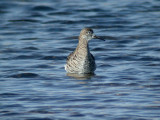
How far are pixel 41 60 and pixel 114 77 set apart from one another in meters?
3.29

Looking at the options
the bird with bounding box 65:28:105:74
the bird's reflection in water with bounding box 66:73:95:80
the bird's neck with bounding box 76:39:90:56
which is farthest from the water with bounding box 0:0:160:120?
the bird's neck with bounding box 76:39:90:56

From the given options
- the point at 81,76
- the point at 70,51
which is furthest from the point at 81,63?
the point at 70,51

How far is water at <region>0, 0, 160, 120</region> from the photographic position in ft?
35.5

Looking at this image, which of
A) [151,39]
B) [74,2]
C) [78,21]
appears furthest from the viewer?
[74,2]

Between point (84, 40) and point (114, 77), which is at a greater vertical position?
point (84, 40)

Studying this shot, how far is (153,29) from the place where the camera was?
68.0ft

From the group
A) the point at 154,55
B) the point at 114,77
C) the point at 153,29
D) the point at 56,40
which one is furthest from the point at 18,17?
the point at 114,77

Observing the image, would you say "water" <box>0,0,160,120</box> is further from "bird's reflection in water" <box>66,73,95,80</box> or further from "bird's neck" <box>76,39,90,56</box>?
"bird's neck" <box>76,39,90,56</box>

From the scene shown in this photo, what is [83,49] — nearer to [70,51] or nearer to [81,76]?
[81,76]

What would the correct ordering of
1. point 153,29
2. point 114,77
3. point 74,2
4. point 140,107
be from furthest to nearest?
1. point 74,2
2. point 153,29
3. point 114,77
4. point 140,107

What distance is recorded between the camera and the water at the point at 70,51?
1081 centimetres

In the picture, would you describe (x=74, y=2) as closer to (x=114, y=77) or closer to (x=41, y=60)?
(x=41, y=60)

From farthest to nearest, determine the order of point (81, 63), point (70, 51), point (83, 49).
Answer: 1. point (70, 51)
2. point (83, 49)
3. point (81, 63)

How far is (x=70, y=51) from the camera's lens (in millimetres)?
17609
